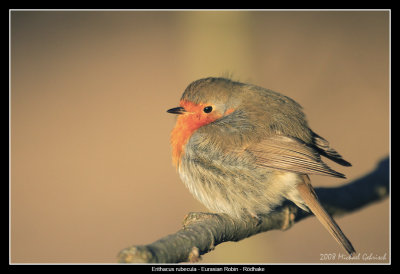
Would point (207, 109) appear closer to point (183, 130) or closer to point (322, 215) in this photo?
point (183, 130)

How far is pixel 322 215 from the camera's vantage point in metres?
2.88

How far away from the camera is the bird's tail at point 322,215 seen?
2781 millimetres

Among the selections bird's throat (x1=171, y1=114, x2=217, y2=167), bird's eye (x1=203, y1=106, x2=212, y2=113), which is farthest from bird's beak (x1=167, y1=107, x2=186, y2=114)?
bird's eye (x1=203, y1=106, x2=212, y2=113)

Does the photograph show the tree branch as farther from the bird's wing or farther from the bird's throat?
the bird's throat

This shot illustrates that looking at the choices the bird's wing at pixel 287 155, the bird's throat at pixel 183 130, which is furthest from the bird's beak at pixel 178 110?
the bird's wing at pixel 287 155

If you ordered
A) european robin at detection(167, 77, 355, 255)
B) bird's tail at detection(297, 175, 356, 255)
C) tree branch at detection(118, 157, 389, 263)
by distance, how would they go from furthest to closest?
european robin at detection(167, 77, 355, 255) < bird's tail at detection(297, 175, 356, 255) < tree branch at detection(118, 157, 389, 263)

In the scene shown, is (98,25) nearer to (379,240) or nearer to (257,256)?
(257,256)

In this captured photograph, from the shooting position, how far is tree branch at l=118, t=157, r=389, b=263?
1.86 meters

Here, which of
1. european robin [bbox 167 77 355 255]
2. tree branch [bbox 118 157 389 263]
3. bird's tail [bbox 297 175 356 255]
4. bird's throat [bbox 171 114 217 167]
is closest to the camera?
tree branch [bbox 118 157 389 263]

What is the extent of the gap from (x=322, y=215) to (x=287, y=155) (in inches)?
19.3

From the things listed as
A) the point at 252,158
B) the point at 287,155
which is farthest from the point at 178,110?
the point at 287,155

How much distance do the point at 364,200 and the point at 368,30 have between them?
222 cm

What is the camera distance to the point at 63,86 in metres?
4.64

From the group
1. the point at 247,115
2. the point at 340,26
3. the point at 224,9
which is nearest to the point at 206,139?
the point at 247,115
